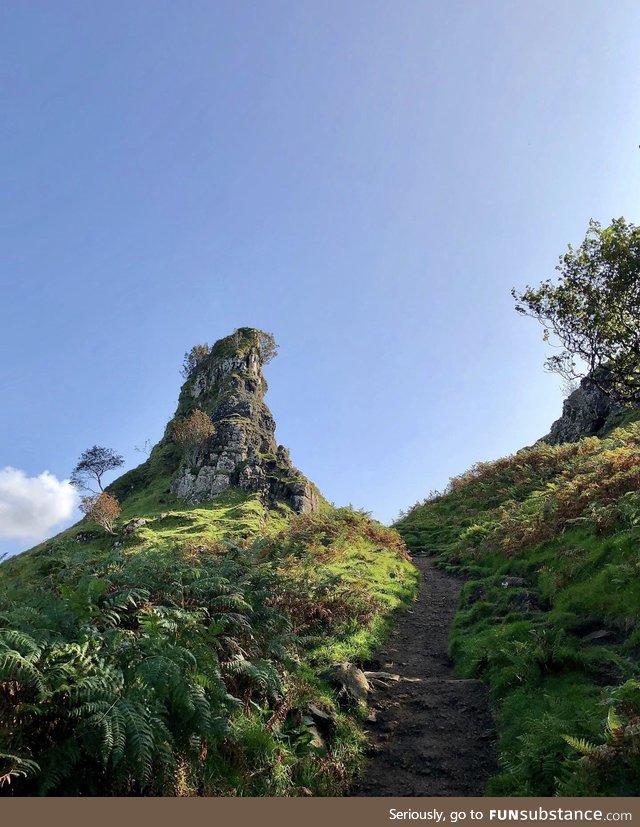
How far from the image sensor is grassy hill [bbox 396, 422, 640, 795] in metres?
7.12

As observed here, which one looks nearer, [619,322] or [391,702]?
[391,702]

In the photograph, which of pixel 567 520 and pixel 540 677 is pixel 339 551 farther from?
pixel 540 677

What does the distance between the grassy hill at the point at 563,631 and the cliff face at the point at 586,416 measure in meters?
21.2

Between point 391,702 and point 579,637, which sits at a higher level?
point 579,637

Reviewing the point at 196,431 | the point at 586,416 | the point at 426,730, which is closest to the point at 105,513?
the point at 196,431

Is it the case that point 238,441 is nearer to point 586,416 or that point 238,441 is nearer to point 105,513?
point 105,513

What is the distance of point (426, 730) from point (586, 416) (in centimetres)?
A: 4773

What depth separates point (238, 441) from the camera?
58.5 meters

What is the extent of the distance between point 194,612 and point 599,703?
720 centimetres

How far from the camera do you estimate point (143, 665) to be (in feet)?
23.3

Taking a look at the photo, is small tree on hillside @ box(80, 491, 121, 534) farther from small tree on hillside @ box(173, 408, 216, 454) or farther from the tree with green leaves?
the tree with green leaves

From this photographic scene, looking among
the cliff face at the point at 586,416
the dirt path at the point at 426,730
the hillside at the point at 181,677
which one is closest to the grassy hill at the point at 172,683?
the hillside at the point at 181,677

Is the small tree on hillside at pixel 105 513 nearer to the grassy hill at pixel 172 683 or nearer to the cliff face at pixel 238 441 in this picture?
the cliff face at pixel 238 441

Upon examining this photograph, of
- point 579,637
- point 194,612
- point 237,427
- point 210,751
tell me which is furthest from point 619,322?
point 237,427
